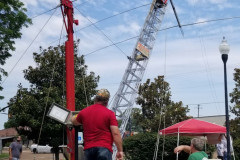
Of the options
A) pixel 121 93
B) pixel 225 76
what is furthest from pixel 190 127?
pixel 121 93

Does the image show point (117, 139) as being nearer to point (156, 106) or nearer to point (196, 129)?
point (196, 129)

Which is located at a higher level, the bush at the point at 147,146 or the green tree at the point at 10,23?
the green tree at the point at 10,23

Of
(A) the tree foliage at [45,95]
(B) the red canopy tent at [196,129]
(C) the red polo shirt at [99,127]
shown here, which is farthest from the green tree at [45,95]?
(C) the red polo shirt at [99,127]

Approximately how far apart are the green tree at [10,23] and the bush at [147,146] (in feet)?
21.4

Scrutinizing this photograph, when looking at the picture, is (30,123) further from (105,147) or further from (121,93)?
(105,147)

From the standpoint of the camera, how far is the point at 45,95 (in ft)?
66.8

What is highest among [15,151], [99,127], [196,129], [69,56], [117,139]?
[69,56]

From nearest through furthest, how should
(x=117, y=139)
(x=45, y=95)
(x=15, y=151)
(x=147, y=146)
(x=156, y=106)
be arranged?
(x=117, y=139) < (x=15, y=151) < (x=147, y=146) < (x=45, y=95) < (x=156, y=106)

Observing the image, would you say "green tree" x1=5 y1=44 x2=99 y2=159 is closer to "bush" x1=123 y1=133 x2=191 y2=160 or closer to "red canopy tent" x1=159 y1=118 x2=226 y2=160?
"bush" x1=123 y1=133 x2=191 y2=160

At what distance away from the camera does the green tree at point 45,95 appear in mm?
19859

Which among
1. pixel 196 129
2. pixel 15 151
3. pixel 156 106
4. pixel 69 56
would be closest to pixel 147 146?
pixel 196 129

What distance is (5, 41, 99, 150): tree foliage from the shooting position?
19.9 meters

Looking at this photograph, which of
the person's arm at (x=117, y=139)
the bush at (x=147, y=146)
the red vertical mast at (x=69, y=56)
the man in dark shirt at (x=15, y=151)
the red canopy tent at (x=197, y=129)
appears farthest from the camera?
the bush at (x=147, y=146)

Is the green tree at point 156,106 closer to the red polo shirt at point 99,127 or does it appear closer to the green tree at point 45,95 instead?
the green tree at point 45,95
